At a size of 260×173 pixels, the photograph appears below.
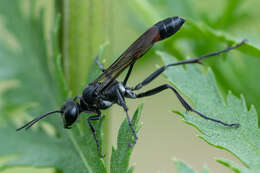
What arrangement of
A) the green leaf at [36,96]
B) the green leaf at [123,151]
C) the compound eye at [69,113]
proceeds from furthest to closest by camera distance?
the compound eye at [69,113]
the green leaf at [36,96]
the green leaf at [123,151]

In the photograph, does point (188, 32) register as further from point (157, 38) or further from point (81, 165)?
point (81, 165)

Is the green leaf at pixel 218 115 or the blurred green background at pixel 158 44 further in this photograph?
the blurred green background at pixel 158 44

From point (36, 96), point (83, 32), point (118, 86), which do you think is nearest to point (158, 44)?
point (118, 86)

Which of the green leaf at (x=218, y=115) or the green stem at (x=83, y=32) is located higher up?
the green stem at (x=83, y=32)

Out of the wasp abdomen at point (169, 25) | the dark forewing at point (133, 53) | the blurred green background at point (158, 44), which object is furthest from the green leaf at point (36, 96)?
the wasp abdomen at point (169, 25)

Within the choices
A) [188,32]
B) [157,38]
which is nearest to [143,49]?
[157,38]

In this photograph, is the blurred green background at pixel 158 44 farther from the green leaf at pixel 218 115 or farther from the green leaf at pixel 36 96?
the green leaf at pixel 218 115

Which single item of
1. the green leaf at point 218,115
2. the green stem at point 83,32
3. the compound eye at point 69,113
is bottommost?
the green leaf at point 218,115
